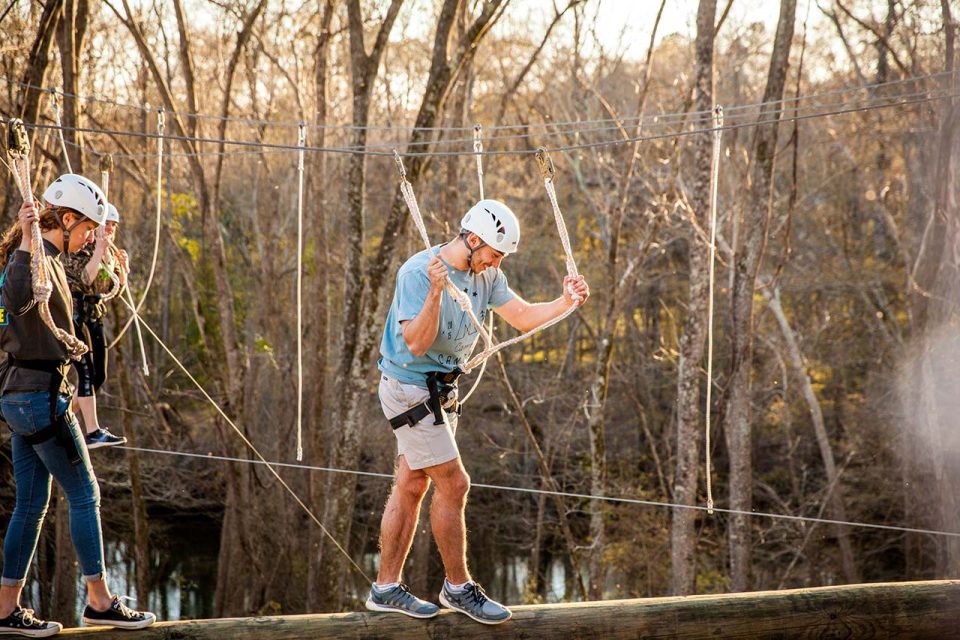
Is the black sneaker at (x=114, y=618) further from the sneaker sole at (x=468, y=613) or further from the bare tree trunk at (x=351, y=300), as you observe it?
the bare tree trunk at (x=351, y=300)

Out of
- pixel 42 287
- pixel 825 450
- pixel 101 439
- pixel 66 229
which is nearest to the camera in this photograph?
pixel 42 287

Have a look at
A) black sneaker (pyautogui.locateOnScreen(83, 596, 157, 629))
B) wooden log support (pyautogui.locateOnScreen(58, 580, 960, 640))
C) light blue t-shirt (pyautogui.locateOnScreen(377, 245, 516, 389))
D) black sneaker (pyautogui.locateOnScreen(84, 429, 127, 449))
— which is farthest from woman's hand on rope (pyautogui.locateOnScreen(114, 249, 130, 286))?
wooden log support (pyautogui.locateOnScreen(58, 580, 960, 640))

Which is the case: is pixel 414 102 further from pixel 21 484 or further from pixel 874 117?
pixel 21 484

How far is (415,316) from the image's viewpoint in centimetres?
416

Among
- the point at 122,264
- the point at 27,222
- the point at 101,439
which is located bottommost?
the point at 101,439

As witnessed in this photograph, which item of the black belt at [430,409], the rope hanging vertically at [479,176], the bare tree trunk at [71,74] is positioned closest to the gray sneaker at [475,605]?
the black belt at [430,409]

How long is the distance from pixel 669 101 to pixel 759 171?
8.69m

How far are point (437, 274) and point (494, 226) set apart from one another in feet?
1.19

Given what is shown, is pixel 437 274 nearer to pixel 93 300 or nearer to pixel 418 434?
pixel 418 434

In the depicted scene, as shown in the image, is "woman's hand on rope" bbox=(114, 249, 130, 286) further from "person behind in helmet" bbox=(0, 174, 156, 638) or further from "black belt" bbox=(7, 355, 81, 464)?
"black belt" bbox=(7, 355, 81, 464)

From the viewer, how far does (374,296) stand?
39.8ft

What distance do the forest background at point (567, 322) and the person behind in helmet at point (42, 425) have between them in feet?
30.7

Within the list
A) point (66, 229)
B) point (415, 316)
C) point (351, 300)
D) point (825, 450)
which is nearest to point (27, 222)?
point (66, 229)

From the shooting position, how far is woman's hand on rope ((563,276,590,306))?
4555 mm
